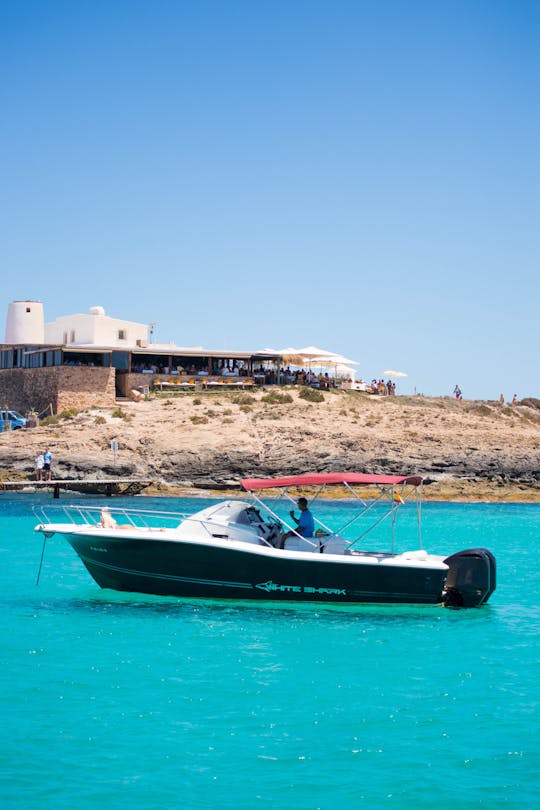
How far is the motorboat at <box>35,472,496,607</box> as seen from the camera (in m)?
18.3

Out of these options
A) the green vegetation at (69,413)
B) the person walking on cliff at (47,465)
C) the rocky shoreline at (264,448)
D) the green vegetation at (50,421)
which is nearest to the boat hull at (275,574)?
the person walking on cliff at (47,465)

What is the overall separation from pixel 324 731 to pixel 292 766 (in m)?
1.28

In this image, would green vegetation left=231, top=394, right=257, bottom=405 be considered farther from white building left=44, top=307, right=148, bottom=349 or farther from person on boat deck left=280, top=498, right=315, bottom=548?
person on boat deck left=280, top=498, right=315, bottom=548

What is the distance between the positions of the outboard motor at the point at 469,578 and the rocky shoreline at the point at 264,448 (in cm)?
2857

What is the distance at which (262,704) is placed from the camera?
13.1 metres

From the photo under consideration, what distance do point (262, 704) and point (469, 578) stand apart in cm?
679

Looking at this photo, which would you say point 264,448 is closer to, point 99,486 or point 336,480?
point 99,486

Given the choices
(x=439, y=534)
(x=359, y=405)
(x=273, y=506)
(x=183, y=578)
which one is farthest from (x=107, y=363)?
(x=183, y=578)

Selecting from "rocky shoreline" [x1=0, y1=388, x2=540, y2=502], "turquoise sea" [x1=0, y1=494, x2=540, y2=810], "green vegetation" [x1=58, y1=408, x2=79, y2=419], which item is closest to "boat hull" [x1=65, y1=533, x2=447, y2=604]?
"turquoise sea" [x1=0, y1=494, x2=540, y2=810]

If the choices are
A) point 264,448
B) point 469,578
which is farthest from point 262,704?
point 264,448

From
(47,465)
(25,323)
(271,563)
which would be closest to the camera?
(271,563)

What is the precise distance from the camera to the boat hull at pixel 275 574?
18219 mm

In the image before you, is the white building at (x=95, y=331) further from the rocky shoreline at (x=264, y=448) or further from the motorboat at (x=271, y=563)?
the motorboat at (x=271, y=563)

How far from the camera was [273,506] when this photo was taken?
42094mm
